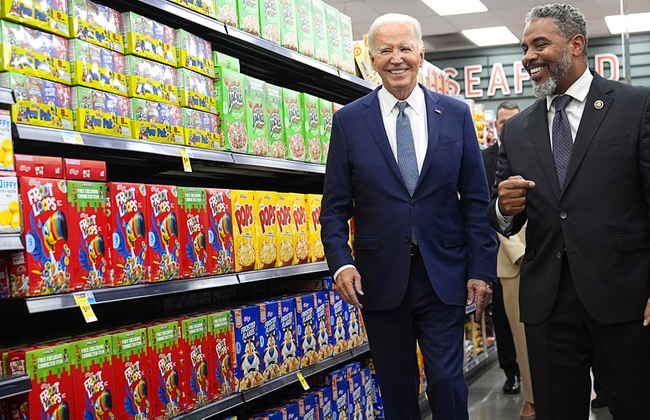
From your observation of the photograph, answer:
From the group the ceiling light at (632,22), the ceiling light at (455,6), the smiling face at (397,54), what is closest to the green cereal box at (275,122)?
the smiling face at (397,54)

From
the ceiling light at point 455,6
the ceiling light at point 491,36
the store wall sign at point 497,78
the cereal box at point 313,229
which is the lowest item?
the cereal box at point 313,229

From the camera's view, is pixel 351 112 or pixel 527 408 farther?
pixel 527 408

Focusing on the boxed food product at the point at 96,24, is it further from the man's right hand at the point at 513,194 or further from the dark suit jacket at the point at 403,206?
the man's right hand at the point at 513,194

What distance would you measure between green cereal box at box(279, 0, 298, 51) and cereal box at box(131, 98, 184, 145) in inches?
35.3

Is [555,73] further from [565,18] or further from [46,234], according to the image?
[46,234]

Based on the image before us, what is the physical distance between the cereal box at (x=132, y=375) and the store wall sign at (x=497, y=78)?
9.54 metres

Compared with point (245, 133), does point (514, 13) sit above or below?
above

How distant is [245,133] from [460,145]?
0.90 m

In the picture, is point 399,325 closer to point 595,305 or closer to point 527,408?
point 595,305

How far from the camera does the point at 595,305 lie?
2.26 m

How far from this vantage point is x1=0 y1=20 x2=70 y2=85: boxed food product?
6.90 feet

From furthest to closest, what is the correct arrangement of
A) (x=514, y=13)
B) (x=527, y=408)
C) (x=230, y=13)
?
(x=514, y=13)
(x=527, y=408)
(x=230, y=13)

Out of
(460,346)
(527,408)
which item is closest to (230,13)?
(460,346)

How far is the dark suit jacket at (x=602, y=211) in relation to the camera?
89.0 inches
